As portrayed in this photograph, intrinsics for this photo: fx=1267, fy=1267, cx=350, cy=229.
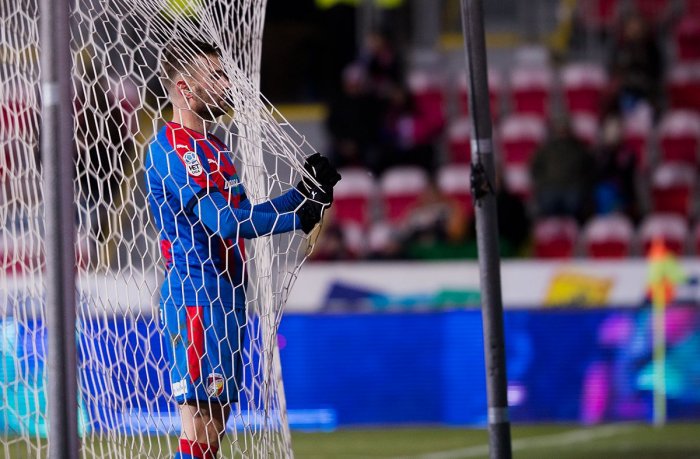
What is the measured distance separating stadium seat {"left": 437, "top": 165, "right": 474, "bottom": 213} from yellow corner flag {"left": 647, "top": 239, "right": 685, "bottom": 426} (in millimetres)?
2291

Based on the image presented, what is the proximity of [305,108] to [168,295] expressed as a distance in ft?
29.4

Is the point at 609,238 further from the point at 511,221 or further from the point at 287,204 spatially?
the point at 287,204

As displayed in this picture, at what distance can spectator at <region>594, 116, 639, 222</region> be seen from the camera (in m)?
11.5

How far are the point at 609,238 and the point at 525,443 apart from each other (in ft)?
12.2

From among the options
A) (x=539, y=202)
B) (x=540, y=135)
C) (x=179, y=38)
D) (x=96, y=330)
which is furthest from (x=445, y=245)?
(x=179, y=38)

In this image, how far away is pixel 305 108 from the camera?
1317 cm

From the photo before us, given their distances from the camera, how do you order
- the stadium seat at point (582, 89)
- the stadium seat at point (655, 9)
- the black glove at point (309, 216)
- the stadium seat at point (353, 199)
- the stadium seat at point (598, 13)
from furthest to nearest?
the stadium seat at point (655, 9), the stadium seat at point (598, 13), the stadium seat at point (582, 89), the stadium seat at point (353, 199), the black glove at point (309, 216)

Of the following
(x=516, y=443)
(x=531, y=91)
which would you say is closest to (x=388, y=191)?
(x=531, y=91)

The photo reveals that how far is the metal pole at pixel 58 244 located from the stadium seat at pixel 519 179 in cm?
827

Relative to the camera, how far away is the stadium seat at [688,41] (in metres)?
13.0

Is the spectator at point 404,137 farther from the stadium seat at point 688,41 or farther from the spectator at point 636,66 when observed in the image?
the stadium seat at point 688,41

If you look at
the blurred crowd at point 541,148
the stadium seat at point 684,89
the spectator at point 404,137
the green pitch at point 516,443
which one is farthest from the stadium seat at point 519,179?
the green pitch at point 516,443

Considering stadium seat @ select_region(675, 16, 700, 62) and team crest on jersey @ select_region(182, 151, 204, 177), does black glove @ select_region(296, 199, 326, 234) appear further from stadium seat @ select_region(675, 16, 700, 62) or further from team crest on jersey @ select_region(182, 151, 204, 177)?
stadium seat @ select_region(675, 16, 700, 62)

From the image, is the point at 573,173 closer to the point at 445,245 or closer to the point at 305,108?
the point at 445,245
